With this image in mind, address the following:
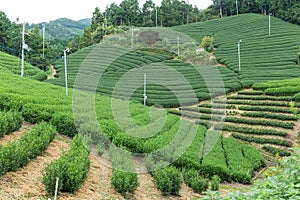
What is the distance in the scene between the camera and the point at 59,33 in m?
98.1

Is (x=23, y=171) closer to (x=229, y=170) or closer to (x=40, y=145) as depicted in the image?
(x=40, y=145)

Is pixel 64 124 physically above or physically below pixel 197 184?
above

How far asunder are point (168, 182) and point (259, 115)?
1606 cm

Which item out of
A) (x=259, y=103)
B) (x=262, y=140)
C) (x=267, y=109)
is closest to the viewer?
(x=262, y=140)

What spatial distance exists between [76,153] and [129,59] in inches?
1352

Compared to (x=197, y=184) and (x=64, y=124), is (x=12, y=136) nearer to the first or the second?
(x=64, y=124)

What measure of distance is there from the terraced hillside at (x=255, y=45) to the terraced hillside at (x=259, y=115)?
4210 millimetres

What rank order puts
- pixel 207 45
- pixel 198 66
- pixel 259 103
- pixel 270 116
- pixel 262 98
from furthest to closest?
pixel 207 45 < pixel 198 66 < pixel 262 98 < pixel 259 103 < pixel 270 116

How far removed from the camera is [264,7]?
6919 cm

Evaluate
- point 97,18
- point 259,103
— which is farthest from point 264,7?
point 259,103

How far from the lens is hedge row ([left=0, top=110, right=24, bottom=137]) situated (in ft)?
28.0

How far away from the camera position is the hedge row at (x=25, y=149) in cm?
635

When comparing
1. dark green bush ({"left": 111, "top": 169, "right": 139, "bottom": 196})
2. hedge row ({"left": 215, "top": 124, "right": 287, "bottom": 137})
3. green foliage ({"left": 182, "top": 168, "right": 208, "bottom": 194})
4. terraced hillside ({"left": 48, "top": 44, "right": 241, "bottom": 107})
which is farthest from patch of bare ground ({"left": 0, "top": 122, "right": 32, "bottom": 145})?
terraced hillside ({"left": 48, "top": 44, "right": 241, "bottom": 107})

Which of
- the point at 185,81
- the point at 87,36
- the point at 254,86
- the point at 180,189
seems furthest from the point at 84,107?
the point at 87,36
